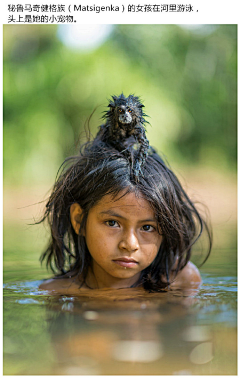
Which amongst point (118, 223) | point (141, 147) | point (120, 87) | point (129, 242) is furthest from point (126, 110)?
point (120, 87)

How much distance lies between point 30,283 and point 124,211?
109cm

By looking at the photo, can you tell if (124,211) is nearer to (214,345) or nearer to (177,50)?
(214,345)

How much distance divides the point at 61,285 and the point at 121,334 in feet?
3.86

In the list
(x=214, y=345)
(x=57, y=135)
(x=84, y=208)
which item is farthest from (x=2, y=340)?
(x=57, y=135)

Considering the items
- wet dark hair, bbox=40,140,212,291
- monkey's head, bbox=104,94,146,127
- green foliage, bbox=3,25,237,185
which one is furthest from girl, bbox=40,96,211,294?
green foliage, bbox=3,25,237,185

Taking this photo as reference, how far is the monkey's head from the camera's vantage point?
255cm

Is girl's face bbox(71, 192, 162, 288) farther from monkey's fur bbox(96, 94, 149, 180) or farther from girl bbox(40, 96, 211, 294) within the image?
monkey's fur bbox(96, 94, 149, 180)

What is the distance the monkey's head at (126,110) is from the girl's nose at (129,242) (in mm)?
668

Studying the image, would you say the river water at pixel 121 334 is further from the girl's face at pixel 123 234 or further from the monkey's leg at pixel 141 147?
the monkey's leg at pixel 141 147

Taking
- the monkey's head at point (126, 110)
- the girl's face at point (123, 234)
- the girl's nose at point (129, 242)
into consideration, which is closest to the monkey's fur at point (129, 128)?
the monkey's head at point (126, 110)

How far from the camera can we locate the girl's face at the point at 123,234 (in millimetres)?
2459

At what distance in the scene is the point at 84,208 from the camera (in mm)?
2717

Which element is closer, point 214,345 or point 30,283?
point 214,345

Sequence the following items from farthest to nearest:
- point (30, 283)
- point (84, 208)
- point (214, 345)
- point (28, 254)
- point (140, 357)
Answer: point (28, 254) → point (30, 283) → point (84, 208) → point (214, 345) → point (140, 357)
